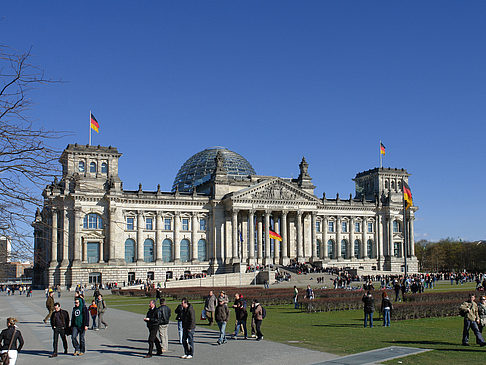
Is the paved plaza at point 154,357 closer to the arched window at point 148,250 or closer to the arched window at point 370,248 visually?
the arched window at point 148,250

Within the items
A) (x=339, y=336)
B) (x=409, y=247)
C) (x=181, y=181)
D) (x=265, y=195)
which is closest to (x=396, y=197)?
(x=409, y=247)

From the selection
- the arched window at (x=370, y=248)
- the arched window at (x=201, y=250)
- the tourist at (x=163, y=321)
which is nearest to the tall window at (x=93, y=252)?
the arched window at (x=201, y=250)

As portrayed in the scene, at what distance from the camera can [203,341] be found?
25.0 meters

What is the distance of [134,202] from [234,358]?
7318 centimetres

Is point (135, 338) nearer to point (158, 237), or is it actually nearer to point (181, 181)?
point (158, 237)

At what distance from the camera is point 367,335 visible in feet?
84.5

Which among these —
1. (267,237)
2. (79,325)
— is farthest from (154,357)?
(267,237)

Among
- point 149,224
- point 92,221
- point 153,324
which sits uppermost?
point 92,221

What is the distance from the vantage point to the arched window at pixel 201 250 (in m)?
96.1

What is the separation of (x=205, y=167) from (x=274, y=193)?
21974 millimetres

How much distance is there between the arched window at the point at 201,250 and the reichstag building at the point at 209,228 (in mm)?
173

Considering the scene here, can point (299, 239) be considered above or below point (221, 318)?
above

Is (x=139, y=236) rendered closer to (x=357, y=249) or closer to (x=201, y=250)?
(x=201, y=250)

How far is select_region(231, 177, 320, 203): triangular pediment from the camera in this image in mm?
95062
